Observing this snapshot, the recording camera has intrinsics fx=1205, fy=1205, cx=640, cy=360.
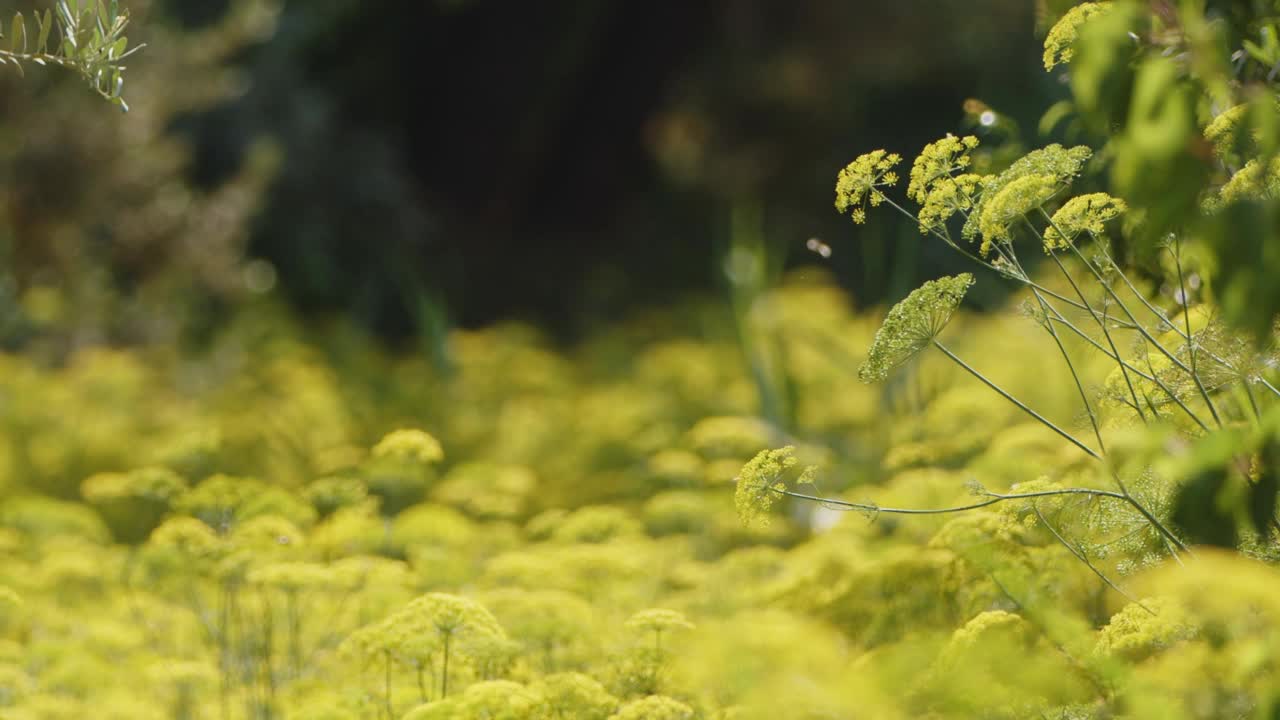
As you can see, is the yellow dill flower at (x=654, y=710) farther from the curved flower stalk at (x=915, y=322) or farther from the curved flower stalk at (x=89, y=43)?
the curved flower stalk at (x=89, y=43)

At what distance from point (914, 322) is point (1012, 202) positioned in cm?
19

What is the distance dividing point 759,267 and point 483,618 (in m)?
3.13

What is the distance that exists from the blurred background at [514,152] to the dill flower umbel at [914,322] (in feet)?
15.1

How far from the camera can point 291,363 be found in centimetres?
607

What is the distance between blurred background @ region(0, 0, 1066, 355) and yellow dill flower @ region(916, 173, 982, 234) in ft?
14.9

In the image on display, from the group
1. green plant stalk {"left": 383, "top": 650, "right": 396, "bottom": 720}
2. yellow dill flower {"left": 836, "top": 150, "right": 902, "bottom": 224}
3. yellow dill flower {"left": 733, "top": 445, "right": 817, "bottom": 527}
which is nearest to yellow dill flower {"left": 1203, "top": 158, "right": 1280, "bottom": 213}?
yellow dill flower {"left": 836, "top": 150, "right": 902, "bottom": 224}

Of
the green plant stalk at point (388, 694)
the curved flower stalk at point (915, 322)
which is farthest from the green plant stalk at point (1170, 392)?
the green plant stalk at point (388, 694)

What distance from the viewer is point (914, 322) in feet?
5.02

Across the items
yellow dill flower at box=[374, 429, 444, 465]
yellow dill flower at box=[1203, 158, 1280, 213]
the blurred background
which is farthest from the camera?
the blurred background

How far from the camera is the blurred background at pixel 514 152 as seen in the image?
6469 millimetres

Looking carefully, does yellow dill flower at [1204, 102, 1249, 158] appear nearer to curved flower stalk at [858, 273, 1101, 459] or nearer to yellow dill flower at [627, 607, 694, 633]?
curved flower stalk at [858, 273, 1101, 459]

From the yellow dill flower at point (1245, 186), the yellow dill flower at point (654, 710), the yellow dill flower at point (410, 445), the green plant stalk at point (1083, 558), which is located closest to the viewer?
the yellow dill flower at point (1245, 186)

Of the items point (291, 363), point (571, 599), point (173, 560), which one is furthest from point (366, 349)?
point (571, 599)

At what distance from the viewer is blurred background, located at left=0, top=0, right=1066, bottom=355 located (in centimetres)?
647
